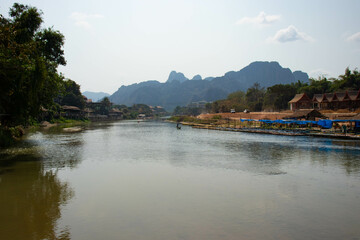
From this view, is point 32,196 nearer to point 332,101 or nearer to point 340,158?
point 340,158

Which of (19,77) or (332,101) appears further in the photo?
(332,101)

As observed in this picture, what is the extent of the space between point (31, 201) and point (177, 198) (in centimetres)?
659

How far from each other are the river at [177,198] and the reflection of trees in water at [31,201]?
3cm

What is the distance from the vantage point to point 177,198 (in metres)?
13.2

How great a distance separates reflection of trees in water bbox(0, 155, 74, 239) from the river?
3 centimetres

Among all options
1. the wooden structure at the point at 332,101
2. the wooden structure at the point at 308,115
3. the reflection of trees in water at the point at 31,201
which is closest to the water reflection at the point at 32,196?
the reflection of trees in water at the point at 31,201

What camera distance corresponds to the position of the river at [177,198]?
9.59 meters

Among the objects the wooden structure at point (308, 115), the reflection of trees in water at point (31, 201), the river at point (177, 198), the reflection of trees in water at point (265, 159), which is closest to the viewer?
the reflection of trees in water at point (31, 201)

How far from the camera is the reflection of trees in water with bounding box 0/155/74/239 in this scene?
931cm

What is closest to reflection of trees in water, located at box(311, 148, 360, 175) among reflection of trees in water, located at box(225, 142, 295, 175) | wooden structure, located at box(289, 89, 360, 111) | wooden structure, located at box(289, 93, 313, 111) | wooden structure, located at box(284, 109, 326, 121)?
reflection of trees in water, located at box(225, 142, 295, 175)

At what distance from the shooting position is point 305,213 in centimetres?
1133

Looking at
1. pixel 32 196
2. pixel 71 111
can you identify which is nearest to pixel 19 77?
pixel 32 196

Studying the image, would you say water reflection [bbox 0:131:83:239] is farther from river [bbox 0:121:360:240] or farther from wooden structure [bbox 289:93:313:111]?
wooden structure [bbox 289:93:313:111]

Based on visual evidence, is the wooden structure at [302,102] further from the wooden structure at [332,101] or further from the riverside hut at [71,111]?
the riverside hut at [71,111]
